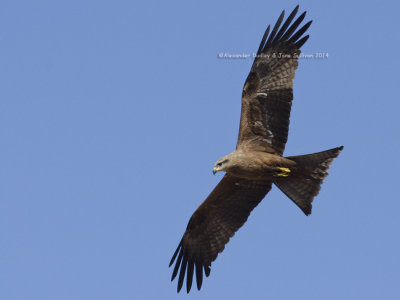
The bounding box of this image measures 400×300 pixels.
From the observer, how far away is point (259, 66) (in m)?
11.7

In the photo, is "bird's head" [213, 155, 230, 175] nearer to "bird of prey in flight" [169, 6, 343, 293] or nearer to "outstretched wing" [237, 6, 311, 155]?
"bird of prey in flight" [169, 6, 343, 293]

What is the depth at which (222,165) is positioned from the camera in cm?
1111

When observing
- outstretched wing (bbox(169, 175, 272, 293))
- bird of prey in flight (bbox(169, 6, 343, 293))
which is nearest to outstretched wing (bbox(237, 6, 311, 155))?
bird of prey in flight (bbox(169, 6, 343, 293))

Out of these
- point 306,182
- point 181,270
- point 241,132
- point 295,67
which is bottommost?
point 181,270

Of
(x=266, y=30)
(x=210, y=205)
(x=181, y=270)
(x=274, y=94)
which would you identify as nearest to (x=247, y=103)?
(x=274, y=94)

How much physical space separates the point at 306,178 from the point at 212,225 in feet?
7.28

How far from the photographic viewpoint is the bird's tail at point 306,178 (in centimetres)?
1127

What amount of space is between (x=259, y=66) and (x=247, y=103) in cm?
72

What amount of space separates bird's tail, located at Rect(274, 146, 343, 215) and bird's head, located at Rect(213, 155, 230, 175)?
3.50 feet

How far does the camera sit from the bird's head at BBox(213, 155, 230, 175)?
11.1 meters

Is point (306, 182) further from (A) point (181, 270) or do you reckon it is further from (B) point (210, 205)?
(A) point (181, 270)

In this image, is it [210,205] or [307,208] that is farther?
[210,205]

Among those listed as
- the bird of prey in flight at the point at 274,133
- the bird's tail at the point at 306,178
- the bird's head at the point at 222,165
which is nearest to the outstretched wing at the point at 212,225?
the bird of prey in flight at the point at 274,133

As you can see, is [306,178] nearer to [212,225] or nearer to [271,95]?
[271,95]
